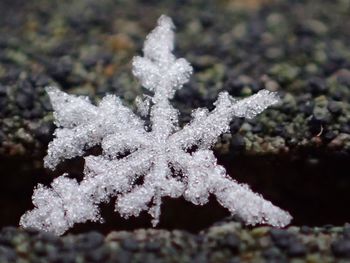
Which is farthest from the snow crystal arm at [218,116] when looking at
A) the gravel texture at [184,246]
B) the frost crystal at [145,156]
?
the gravel texture at [184,246]

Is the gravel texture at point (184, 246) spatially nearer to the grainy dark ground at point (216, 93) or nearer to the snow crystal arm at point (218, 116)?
the grainy dark ground at point (216, 93)

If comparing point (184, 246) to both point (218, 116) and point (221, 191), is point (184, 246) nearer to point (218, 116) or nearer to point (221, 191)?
point (221, 191)

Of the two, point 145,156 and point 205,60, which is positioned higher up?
point 205,60

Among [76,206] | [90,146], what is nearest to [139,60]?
[90,146]

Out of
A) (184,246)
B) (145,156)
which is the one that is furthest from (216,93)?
(184,246)

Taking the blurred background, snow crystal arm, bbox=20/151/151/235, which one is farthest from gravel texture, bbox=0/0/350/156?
snow crystal arm, bbox=20/151/151/235
